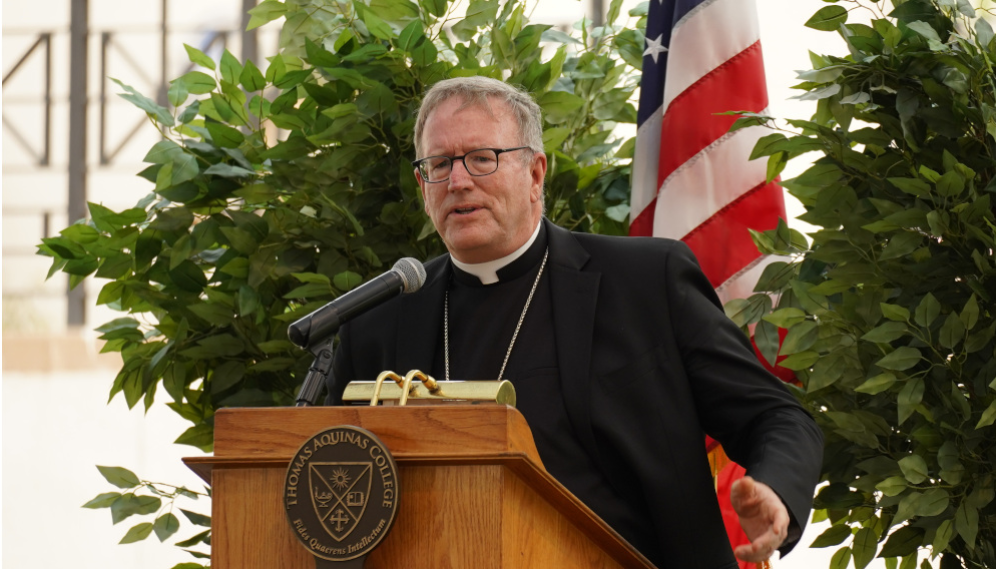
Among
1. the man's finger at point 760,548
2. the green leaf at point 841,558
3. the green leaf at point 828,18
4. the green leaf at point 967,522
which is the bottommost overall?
the green leaf at point 841,558

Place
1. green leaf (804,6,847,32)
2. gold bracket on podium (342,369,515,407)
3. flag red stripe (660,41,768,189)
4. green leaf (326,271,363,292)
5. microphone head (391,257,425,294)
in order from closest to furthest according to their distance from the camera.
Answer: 1. gold bracket on podium (342,369,515,407)
2. microphone head (391,257,425,294)
3. green leaf (804,6,847,32)
4. green leaf (326,271,363,292)
5. flag red stripe (660,41,768,189)

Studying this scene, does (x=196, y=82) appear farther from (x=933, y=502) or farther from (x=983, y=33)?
(x=933, y=502)

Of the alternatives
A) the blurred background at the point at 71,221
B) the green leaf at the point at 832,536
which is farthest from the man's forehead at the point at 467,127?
the blurred background at the point at 71,221

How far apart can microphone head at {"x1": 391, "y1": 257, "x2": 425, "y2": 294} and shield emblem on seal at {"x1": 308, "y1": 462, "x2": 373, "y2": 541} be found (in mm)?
366

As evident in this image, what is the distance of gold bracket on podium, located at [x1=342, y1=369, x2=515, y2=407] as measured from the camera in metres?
1.35

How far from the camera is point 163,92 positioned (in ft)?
15.4

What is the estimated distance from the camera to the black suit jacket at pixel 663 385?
1.77 metres

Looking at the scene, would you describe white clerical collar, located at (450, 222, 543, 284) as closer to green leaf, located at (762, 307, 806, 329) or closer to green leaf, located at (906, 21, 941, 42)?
green leaf, located at (762, 307, 806, 329)

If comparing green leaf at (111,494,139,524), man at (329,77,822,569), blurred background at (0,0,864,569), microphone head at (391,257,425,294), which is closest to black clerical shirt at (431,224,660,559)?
man at (329,77,822,569)

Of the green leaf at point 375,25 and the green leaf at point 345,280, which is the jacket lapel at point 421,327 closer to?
the green leaf at point 345,280

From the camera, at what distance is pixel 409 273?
154 centimetres

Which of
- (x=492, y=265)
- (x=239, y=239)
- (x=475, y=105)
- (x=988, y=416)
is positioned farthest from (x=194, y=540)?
(x=988, y=416)

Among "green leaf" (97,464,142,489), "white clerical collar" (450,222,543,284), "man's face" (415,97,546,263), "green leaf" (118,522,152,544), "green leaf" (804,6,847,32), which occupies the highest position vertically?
"green leaf" (804,6,847,32)

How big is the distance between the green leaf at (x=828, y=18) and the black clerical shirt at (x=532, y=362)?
67 centimetres
